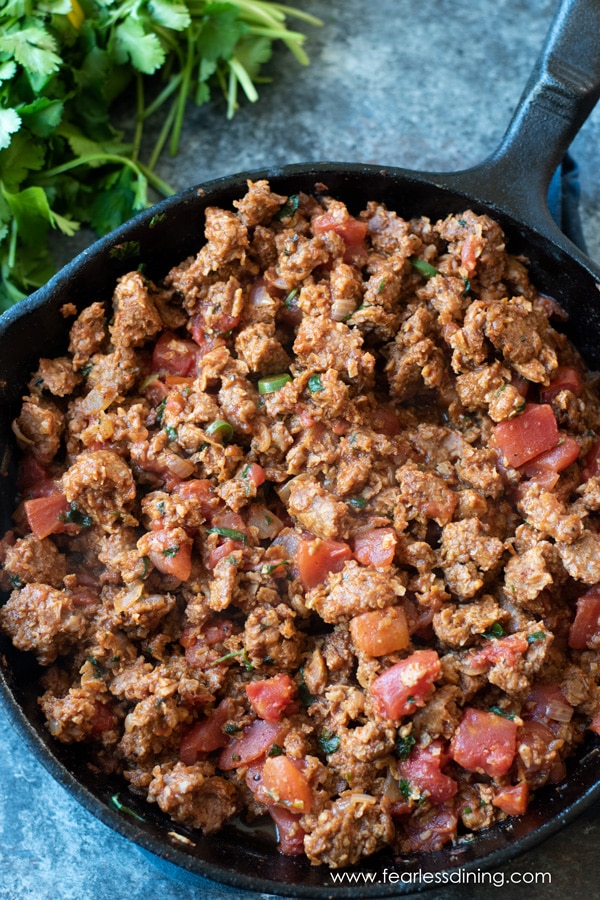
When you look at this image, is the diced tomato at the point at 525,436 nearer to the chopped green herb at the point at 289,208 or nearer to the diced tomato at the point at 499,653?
the diced tomato at the point at 499,653

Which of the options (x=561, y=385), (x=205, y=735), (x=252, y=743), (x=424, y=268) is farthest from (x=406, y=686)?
(x=424, y=268)

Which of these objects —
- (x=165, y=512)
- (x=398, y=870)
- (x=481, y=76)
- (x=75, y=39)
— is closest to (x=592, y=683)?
(x=398, y=870)

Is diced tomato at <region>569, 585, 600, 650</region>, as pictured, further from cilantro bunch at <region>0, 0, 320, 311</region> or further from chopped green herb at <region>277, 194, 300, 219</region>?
cilantro bunch at <region>0, 0, 320, 311</region>

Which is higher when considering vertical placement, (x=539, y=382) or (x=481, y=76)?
(x=481, y=76)

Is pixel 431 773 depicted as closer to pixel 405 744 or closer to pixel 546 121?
pixel 405 744

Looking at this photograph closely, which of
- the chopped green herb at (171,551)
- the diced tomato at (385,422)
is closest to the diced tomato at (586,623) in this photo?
the diced tomato at (385,422)

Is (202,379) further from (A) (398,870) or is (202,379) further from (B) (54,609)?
(A) (398,870)

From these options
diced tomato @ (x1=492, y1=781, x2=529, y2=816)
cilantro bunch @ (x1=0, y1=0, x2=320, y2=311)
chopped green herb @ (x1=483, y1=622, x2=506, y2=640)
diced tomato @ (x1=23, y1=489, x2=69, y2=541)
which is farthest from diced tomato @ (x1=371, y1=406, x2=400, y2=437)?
cilantro bunch @ (x1=0, y1=0, x2=320, y2=311)
